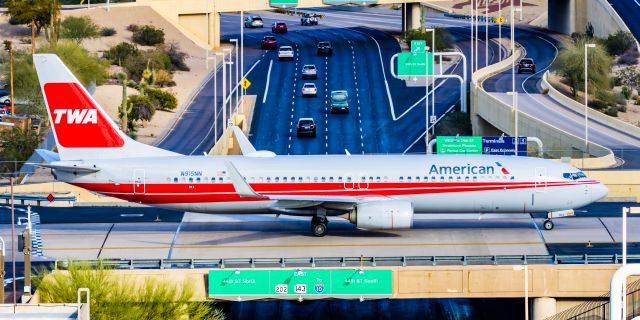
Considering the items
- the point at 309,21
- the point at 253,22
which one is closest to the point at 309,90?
the point at 253,22

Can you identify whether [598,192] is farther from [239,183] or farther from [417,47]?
[417,47]

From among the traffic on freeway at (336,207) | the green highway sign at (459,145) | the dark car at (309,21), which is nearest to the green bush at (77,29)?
the traffic on freeway at (336,207)

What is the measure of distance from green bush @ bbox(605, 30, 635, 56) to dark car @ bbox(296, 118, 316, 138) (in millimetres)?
37810

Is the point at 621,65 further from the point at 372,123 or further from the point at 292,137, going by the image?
the point at 292,137

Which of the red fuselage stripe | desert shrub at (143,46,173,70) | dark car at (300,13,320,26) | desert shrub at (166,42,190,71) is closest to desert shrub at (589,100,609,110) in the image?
desert shrub at (143,46,173,70)

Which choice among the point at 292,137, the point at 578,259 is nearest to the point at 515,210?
the point at 578,259

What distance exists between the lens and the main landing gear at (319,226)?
227 feet

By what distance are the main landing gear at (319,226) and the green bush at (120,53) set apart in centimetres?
8455

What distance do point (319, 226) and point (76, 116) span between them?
41.6ft

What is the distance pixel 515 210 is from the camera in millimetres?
69438

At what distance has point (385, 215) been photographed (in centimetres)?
6769

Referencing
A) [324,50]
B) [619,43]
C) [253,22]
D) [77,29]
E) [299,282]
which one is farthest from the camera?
[253,22]

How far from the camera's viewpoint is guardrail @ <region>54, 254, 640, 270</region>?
6128cm

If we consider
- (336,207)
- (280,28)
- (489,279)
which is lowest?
(280,28)
